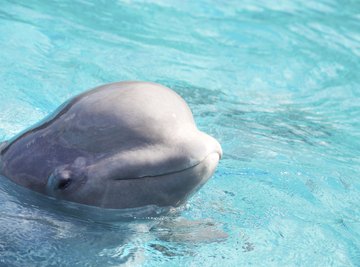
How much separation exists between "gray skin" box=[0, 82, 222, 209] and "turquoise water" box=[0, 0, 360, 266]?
0.55 feet

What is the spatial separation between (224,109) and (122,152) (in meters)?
3.76

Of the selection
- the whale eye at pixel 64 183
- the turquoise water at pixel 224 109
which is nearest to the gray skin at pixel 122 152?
the whale eye at pixel 64 183

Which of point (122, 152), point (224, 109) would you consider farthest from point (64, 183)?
point (224, 109)

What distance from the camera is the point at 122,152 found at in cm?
330

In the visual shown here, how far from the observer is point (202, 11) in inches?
416

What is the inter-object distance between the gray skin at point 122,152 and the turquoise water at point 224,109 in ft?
0.55

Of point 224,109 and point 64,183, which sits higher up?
point 64,183

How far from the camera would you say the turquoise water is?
11.6 feet

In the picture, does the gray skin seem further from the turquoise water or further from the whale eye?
the turquoise water

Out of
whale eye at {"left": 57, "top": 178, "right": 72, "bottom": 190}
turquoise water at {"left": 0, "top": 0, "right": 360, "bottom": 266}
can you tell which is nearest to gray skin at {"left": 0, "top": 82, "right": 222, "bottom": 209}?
whale eye at {"left": 57, "top": 178, "right": 72, "bottom": 190}

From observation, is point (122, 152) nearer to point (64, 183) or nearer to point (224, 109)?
point (64, 183)

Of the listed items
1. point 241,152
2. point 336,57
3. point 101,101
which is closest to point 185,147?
point 101,101

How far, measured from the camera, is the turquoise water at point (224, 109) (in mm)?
3541

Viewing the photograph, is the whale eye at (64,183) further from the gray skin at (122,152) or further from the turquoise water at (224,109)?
the turquoise water at (224,109)
